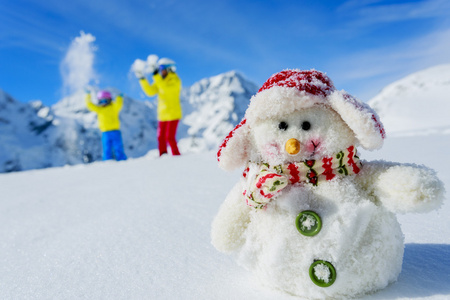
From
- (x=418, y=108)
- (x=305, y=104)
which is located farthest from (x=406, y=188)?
(x=418, y=108)

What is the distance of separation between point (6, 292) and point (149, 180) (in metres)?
1.86

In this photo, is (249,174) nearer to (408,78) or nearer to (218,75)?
(408,78)

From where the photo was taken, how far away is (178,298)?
0.89m

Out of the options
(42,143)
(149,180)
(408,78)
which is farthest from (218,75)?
(149,180)

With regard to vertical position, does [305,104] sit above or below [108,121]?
below

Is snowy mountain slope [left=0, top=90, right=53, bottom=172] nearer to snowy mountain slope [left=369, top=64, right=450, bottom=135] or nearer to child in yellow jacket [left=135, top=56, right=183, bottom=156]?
snowy mountain slope [left=369, top=64, right=450, bottom=135]

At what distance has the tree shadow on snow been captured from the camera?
818 millimetres

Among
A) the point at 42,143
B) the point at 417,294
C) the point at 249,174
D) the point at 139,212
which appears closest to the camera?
the point at 417,294

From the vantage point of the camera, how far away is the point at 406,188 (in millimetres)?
805

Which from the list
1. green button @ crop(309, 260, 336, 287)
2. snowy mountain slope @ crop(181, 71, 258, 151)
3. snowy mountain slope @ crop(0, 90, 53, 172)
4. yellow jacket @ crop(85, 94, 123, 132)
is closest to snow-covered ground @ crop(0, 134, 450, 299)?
green button @ crop(309, 260, 336, 287)

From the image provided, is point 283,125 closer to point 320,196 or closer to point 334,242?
point 320,196

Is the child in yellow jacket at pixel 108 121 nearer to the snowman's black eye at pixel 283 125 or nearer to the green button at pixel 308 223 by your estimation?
the snowman's black eye at pixel 283 125

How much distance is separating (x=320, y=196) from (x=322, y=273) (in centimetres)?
20

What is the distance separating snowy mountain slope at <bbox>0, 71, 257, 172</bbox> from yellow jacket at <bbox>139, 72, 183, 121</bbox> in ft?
101
